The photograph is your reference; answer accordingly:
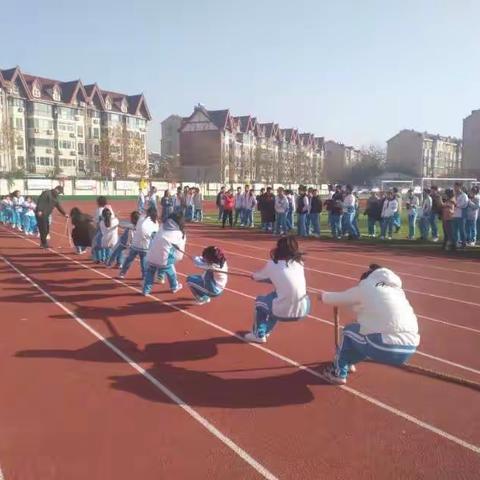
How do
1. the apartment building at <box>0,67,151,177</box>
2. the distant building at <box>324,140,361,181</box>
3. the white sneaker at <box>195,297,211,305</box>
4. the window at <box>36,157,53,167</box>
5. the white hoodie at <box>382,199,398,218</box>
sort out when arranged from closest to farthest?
the white sneaker at <box>195,297,211,305</box> → the white hoodie at <box>382,199,398,218</box> → the apartment building at <box>0,67,151,177</box> → the window at <box>36,157,53,167</box> → the distant building at <box>324,140,361,181</box>

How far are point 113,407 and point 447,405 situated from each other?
2.93 m

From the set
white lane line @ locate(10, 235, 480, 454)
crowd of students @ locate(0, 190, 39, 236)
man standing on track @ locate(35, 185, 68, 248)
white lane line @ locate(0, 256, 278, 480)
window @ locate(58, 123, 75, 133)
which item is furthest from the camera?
window @ locate(58, 123, 75, 133)

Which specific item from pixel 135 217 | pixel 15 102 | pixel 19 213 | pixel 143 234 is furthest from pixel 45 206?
pixel 15 102

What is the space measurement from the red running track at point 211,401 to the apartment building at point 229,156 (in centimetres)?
6174

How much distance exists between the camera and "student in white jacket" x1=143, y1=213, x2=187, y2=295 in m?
7.84

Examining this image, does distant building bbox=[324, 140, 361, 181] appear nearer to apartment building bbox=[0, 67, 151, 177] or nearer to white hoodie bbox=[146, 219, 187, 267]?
apartment building bbox=[0, 67, 151, 177]

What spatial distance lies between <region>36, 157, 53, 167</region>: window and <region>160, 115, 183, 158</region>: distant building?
97.4ft

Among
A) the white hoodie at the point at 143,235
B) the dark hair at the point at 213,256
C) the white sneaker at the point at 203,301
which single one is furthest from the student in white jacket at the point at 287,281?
the white hoodie at the point at 143,235

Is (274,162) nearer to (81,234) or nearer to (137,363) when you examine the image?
(81,234)

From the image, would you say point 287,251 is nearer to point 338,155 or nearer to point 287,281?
point 287,281

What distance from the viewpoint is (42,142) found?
60.3m

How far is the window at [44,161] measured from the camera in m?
59.8

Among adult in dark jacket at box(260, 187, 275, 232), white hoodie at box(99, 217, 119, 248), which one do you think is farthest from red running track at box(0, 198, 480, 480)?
adult in dark jacket at box(260, 187, 275, 232)

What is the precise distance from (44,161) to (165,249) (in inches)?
2292
